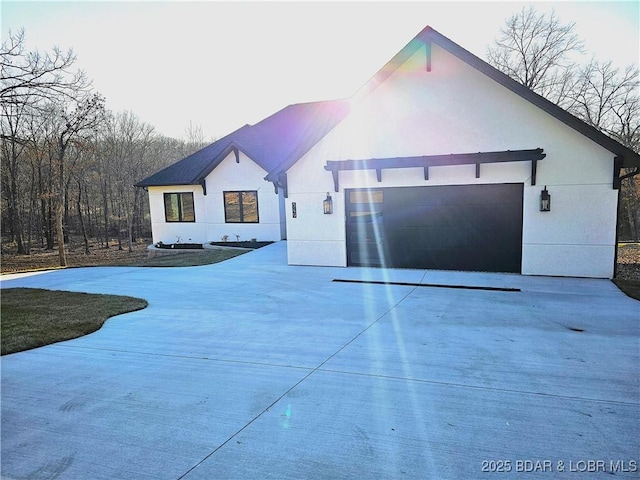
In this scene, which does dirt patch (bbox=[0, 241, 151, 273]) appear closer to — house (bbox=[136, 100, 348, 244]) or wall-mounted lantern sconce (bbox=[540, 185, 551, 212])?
house (bbox=[136, 100, 348, 244])

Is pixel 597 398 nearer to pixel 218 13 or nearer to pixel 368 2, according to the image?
pixel 368 2

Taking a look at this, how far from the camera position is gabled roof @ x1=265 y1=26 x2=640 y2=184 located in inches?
342

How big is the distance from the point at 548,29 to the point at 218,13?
23.1m

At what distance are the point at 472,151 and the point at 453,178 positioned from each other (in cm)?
77

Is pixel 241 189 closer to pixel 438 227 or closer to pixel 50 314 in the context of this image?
pixel 438 227

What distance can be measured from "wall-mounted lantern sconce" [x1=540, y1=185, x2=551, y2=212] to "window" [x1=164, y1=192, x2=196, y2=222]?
15.2 m

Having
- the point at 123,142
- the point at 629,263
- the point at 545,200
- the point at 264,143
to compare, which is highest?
the point at 123,142

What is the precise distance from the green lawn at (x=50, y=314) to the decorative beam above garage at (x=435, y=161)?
5978 mm

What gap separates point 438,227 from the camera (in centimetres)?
1062

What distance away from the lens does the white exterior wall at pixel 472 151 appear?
9148 millimetres

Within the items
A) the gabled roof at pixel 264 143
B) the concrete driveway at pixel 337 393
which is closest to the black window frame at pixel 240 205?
the gabled roof at pixel 264 143

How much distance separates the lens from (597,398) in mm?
3793

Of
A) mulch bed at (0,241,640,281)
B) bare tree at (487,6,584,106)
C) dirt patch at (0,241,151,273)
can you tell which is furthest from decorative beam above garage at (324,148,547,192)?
bare tree at (487,6,584,106)

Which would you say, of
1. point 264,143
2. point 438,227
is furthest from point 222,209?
point 438,227
